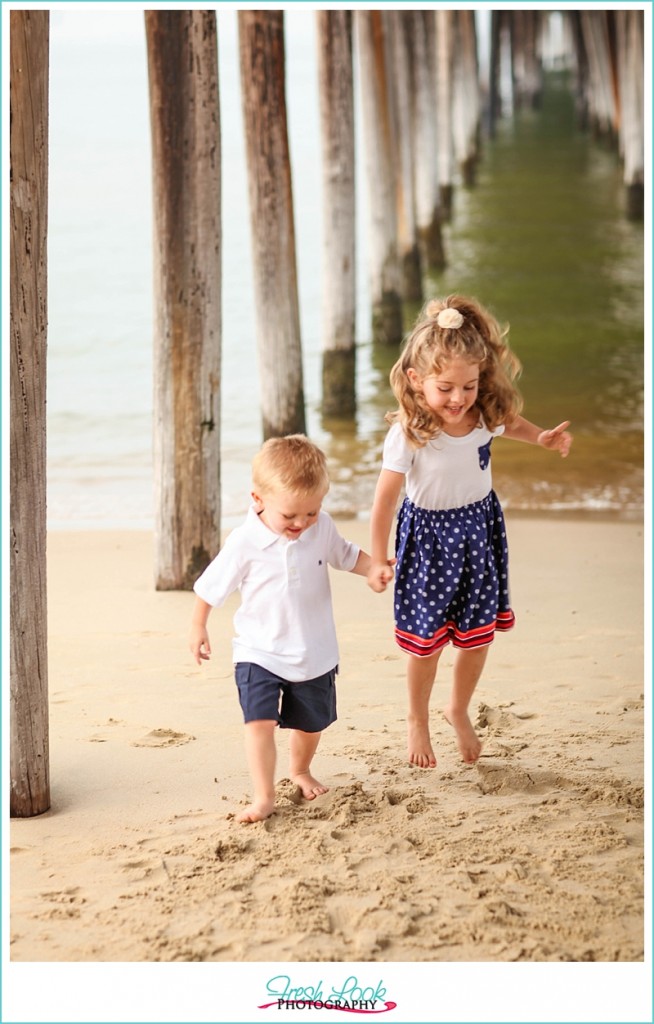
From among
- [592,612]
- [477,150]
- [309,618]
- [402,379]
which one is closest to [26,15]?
[402,379]

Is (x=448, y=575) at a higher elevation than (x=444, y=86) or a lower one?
lower

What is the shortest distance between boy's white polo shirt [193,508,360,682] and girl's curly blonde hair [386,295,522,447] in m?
0.41

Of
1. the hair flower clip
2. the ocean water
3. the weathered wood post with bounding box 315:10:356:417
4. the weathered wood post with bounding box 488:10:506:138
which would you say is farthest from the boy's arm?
the weathered wood post with bounding box 488:10:506:138

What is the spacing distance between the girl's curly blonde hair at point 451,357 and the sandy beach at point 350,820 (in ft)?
3.29

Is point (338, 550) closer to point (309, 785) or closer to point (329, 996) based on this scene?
point (309, 785)

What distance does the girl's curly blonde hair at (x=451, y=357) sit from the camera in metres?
3.33

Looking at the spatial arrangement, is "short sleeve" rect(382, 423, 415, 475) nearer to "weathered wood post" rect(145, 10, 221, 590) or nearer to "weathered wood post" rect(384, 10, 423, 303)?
"weathered wood post" rect(145, 10, 221, 590)

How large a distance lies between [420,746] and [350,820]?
433mm

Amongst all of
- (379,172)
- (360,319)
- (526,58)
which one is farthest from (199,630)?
(526,58)

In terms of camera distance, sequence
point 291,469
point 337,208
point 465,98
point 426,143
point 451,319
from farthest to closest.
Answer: point 465,98 → point 426,143 → point 337,208 → point 451,319 → point 291,469

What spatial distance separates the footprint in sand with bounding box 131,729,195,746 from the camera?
3.76 meters

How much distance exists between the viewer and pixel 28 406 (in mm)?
3186

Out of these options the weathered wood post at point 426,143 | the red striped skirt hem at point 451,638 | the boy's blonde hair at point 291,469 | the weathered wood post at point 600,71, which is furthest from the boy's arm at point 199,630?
the weathered wood post at point 600,71

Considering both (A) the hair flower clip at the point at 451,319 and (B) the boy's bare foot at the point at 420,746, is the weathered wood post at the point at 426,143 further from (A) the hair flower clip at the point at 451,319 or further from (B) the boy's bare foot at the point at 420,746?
(B) the boy's bare foot at the point at 420,746
